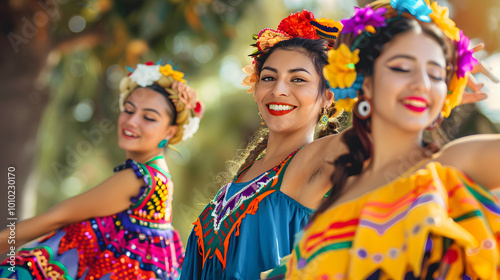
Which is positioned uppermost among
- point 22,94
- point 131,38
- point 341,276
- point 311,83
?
point 131,38

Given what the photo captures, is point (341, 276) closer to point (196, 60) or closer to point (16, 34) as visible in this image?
point (16, 34)

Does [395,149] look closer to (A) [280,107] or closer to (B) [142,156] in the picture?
(A) [280,107]

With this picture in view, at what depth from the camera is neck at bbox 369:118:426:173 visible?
175 cm

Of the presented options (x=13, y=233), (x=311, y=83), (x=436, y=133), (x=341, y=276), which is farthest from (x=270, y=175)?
(x=13, y=233)

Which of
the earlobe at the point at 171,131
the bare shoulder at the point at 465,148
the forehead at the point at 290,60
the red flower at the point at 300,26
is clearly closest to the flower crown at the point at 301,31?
the red flower at the point at 300,26

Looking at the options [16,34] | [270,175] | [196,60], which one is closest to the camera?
[270,175]

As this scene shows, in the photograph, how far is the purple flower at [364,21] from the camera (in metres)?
1.81

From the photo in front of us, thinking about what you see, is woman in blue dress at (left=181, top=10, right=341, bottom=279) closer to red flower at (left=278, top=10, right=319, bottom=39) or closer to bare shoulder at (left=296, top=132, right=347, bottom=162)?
red flower at (left=278, top=10, right=319, bottom=39)

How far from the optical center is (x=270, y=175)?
8.16 feet

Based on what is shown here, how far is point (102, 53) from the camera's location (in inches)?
268

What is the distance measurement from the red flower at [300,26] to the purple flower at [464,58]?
3.26 ft

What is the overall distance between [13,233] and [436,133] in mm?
2255

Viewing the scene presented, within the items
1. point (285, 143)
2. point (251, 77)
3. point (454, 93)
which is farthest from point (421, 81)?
point (251, 77)

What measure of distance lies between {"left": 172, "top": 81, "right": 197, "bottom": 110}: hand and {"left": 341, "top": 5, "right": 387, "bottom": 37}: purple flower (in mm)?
1809
